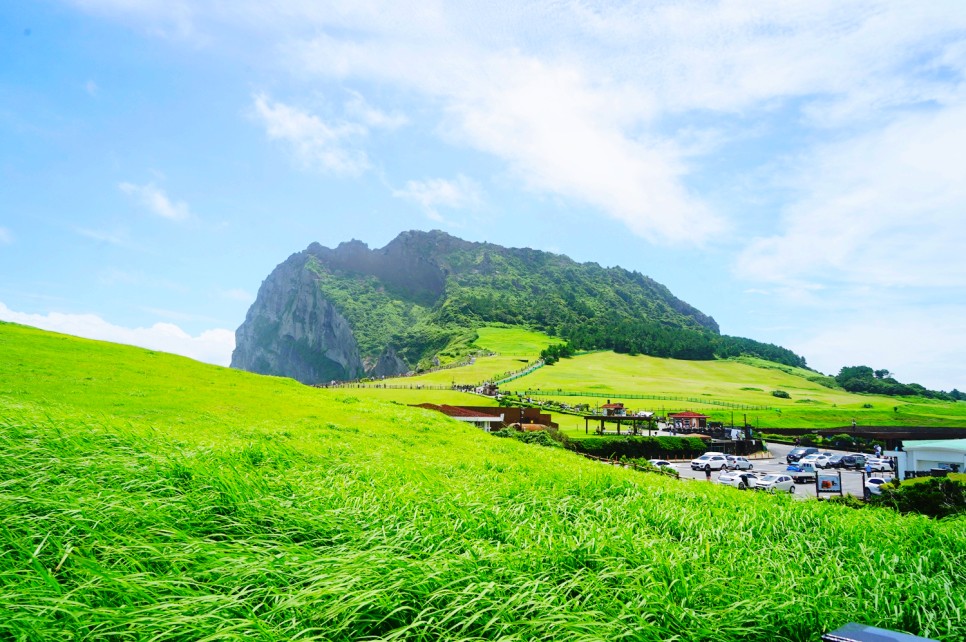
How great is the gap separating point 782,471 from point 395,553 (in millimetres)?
49551

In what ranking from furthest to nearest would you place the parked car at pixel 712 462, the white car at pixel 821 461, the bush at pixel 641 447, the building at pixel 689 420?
the building at pixel 689 420 → the white car at pixel 821 461 → the bush at pixel 641 447 → the parked car at pixel 712 462

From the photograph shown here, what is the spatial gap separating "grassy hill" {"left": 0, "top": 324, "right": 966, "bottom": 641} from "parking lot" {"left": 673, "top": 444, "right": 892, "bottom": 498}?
21784 millimetres

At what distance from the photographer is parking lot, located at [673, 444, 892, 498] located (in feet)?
113

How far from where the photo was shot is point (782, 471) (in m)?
45.2

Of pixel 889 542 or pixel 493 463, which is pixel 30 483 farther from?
pixel 889 542

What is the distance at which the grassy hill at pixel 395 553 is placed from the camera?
11.5 ft

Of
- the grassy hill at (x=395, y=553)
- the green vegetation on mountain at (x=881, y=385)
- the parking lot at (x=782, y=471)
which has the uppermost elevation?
the green vegetation on mountain at (x=881, y=385)

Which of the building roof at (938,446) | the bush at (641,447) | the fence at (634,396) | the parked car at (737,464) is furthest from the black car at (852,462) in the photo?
the fence at (634,396)

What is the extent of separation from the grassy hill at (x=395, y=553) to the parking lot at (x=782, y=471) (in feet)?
71.5

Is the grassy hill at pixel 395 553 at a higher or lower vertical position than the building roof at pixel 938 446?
higher

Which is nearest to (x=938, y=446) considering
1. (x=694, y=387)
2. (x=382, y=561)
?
(x=382, y=561)

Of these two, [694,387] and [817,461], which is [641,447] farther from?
[694,387]

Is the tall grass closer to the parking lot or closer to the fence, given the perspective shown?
the parking lot

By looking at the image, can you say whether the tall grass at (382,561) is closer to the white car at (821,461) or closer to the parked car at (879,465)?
the white car at (821,461)
